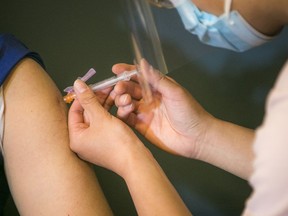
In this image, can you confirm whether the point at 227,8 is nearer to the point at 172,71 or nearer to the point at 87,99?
the point at 87,99

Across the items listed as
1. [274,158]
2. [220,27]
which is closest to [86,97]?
[220,27]

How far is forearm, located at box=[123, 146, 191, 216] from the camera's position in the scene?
0.70 meters

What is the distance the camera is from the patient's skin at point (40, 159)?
0.77 m

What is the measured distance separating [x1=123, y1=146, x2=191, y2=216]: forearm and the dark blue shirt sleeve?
392 millimetres

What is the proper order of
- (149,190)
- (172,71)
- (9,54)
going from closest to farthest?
(149,190), (9,54), (172,71)

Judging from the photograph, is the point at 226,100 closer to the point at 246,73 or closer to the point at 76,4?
the point at 246,73

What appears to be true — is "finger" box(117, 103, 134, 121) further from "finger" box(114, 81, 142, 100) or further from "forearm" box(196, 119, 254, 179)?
"forearm" box(196, 119, 254, 179)

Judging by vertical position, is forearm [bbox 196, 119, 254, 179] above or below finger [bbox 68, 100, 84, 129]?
below

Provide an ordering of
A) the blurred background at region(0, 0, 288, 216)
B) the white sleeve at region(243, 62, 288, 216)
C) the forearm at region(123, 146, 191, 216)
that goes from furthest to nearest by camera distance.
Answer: the blurred background at region(0, 0, 288, 216) → the forearm at region(123, 146, 191, 216) → the white sleeve at region(243, 62, 288, 216)

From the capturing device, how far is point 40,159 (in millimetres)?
796

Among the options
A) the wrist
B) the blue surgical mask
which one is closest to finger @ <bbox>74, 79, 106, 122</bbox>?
the wrist

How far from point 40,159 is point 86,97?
0.62 ft

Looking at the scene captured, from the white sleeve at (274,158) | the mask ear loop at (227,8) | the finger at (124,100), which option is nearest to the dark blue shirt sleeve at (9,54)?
the finger at (124,100)

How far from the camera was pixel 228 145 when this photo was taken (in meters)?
0.90
